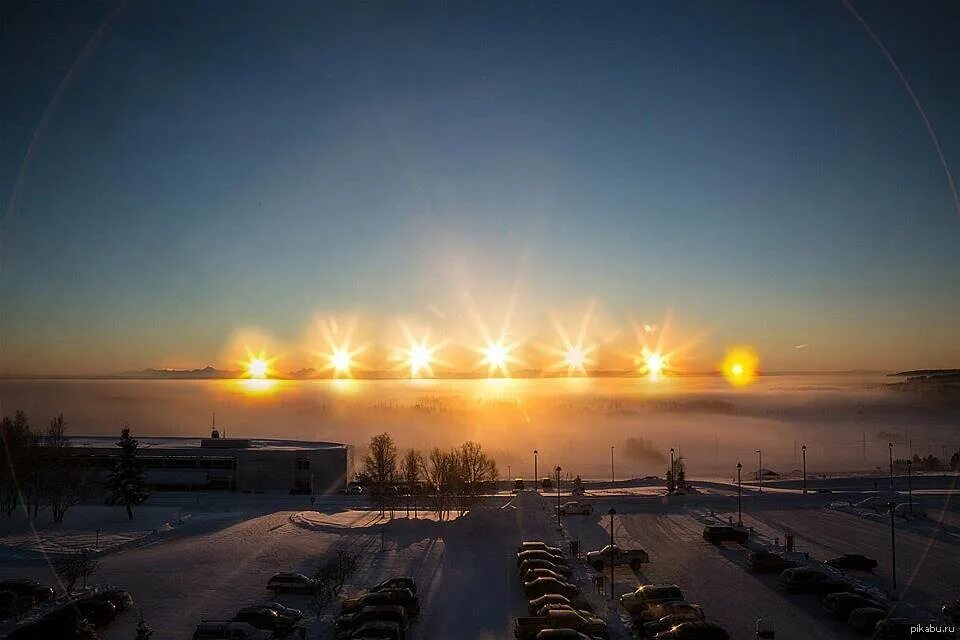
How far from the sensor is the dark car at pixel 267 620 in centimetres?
1287

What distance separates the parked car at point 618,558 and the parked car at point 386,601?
5.67m

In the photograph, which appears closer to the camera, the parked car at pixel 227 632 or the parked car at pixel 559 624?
the parked car at pixel 227 632

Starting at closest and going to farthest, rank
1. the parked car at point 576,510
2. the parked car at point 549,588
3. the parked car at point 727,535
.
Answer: the parked car at point 549,588 < the parked car at point 727,535 < the parked car at point 576,510

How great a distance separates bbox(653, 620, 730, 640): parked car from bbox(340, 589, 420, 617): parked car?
506cm

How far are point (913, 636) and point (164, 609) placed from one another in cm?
1519

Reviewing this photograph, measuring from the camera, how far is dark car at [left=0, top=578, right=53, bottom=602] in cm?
1451

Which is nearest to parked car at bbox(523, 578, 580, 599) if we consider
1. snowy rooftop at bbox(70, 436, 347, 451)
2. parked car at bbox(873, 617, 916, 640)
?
parked car at bbox(873, 617, 916, 640)

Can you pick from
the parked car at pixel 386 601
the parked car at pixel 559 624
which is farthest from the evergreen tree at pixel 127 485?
the parked car at pixel 559 624

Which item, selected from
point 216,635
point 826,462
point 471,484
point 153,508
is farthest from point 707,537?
point 826,462

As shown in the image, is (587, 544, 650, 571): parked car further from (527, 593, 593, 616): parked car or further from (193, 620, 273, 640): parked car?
(193, 620, 273, 640): parked car

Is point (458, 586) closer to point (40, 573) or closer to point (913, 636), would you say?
point (913, 636)

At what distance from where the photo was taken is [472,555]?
19.1 m

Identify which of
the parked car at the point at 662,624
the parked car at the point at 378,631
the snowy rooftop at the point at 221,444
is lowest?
the parked car at the point at 662,624

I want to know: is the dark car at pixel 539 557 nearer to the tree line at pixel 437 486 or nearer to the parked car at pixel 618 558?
the parked car at pixel 618 558
